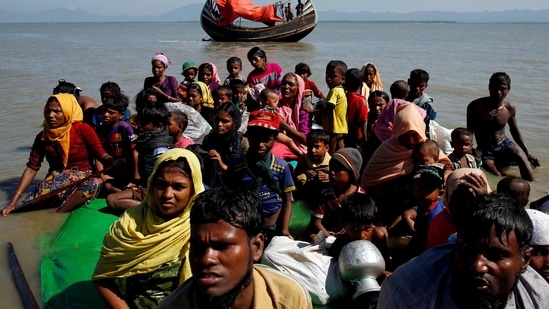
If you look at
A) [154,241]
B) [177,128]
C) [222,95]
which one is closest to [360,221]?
[154,241]

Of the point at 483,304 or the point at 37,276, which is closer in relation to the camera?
the point at 483,304

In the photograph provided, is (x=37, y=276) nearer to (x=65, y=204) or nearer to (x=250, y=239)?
(x=65, y=204)

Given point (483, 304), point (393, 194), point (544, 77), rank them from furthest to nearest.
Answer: point (544, 77) → point (393, 194) → point (483, 304)

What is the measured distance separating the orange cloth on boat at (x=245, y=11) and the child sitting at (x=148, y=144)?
959 inches

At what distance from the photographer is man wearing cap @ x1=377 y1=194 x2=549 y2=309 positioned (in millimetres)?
1683

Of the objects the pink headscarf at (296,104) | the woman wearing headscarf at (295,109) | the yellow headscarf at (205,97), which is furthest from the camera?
the yellow headscarf at (205,97)

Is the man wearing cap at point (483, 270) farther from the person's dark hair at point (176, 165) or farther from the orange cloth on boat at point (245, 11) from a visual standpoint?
the orange cloth on boat at point (245, 11)

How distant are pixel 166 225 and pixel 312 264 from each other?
3.26ft

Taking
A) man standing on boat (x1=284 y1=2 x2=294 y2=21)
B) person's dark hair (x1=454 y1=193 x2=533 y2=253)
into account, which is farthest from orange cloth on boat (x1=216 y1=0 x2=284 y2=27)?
person's dark hair (x1=454 y1=193 x2=533 y2=253)

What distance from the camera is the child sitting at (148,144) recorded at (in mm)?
4453

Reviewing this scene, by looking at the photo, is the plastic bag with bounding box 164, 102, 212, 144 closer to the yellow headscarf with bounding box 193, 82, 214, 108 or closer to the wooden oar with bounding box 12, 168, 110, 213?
the yellow headscarf with bounding box 193, 82, 214, 108

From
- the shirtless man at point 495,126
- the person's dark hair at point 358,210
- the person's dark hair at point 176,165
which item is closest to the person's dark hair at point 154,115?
the person's dark hair at point 176,165

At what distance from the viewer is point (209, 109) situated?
6.31 meters

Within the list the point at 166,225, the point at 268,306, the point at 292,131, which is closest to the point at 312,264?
the point at 166,225
